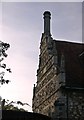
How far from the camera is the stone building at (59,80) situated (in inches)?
990

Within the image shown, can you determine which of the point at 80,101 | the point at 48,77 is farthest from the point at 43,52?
the point at 80,101

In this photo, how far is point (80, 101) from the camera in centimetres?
2539

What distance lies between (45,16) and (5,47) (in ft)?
65.0

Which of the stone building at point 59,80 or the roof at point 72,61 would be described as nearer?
the stone building at point 59,80

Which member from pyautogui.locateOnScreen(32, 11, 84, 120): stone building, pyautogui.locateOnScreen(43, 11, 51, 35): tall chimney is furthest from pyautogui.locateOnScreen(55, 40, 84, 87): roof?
pyautogui.locateOnScreen(43, 11, 51, 35): tall chimney

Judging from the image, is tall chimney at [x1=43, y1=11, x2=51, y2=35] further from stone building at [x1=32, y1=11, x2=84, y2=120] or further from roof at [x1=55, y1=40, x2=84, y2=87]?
roof at [x1=55, y1=40, x2=84, y2=87]

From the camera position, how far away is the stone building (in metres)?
25.1

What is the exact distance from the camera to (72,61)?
94.0 ft

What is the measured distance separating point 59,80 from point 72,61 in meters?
3.60

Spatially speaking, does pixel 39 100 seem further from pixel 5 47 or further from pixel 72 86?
pixel 5 47

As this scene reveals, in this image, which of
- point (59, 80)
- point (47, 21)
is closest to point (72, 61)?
point (59, 80)

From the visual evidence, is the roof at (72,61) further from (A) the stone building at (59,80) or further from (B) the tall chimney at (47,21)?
(B) the tall chimney at (47,21)

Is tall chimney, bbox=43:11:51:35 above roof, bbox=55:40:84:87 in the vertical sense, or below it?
above

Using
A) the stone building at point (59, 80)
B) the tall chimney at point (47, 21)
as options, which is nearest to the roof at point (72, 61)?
the stone building at point (59, 80)
